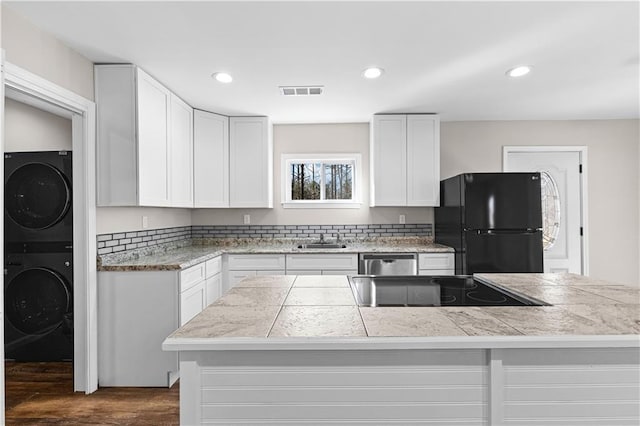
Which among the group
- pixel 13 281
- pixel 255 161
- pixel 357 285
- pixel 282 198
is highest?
pixel 255 161

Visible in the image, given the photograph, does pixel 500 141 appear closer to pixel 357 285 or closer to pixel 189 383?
pixel 357 285

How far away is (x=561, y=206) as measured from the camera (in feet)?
14.6

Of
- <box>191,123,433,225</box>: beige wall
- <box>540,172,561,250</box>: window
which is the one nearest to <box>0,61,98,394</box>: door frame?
<box>191,123,433,225</box>: beige wall

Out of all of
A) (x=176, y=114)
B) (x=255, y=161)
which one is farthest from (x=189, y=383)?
(x=255, y=161)

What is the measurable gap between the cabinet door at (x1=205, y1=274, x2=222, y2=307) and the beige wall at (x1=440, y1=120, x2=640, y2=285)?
3183 millimetres

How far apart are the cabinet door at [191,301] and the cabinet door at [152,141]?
0.75m

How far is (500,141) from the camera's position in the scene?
4488 mm

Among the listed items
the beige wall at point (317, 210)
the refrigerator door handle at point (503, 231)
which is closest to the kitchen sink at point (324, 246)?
the beige wall at point (317, 210)

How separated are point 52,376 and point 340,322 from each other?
288 cm

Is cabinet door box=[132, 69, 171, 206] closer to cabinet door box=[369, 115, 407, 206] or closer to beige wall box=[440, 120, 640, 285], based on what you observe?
cabinet door box=[369, 115, 407, 206]

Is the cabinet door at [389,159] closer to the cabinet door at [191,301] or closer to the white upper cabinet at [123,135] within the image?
the cabinet door at [191,301]

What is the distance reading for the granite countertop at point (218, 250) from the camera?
9.19 feet

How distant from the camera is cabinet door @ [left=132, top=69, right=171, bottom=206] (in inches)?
111

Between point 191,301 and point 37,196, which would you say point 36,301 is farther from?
point 191,301
